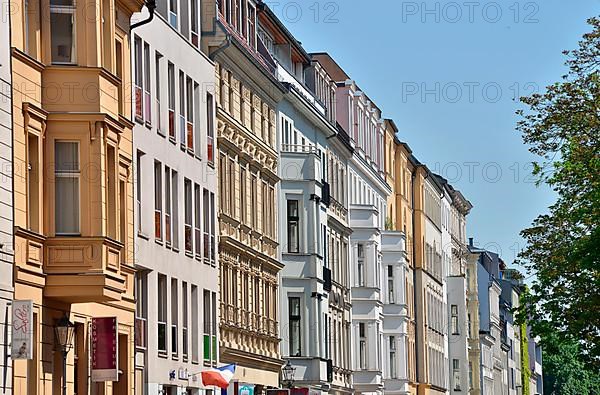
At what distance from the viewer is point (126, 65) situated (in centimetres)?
3912

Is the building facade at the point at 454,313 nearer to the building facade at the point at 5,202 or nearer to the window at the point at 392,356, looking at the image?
the window at the point at 392,356

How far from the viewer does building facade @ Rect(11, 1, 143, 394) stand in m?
31.5

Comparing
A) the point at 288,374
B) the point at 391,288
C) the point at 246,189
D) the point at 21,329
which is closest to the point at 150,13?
the point at 21,329

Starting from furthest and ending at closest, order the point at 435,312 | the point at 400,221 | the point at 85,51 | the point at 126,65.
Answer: the point at 435,312, the point at 400,221, the point at 126,65, the point at 85,51

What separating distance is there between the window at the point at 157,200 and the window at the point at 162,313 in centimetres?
122

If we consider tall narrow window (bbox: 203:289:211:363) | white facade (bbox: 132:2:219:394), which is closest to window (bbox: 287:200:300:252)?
white facade (bbox: 132:2:219:394)

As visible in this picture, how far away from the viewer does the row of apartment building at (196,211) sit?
32250 mm

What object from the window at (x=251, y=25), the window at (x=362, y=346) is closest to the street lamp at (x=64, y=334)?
the window at (x=251, y=25)

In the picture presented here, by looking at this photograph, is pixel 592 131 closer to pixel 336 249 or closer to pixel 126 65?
pixel 126 65

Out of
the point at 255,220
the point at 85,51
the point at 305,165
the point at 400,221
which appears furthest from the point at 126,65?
the point at 400,221

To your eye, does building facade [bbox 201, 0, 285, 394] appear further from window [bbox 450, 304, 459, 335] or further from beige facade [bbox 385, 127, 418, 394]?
window [bbox 450, 304, 459, 335]

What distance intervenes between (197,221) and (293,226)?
14985 millimetres

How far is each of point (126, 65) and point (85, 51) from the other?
18.8ft

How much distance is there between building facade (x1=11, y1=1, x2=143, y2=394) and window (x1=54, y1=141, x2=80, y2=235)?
0.7 inches
